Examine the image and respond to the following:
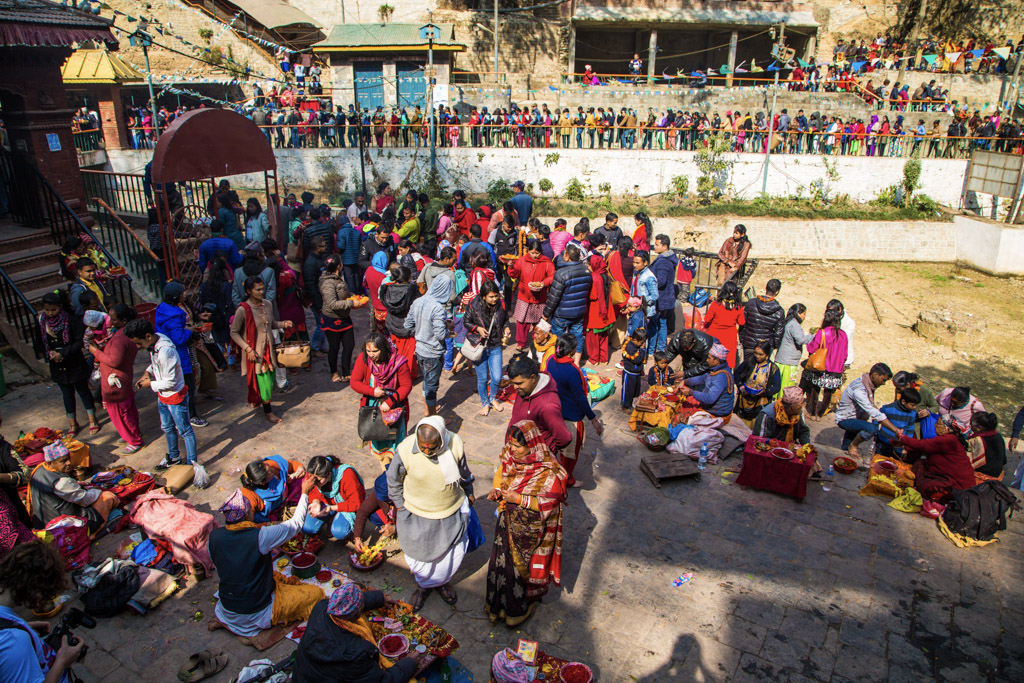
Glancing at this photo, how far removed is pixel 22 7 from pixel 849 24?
30983 mm

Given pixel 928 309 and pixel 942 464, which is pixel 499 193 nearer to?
pixel 928 309

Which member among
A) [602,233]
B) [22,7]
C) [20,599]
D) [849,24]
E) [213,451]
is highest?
[849,24]

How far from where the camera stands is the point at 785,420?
6395mm

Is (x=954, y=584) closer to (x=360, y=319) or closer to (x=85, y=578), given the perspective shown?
(x=85, y=578)

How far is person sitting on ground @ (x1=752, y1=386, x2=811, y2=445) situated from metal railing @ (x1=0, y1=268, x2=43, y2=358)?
8.51 m

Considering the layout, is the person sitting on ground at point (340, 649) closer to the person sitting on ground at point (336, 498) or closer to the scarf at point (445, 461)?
the scarf at point (445, 461)

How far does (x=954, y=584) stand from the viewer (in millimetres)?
5016

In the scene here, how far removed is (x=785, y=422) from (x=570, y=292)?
2.84m

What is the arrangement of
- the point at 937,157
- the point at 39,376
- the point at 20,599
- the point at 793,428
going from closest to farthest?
the point at 20,599
the point at 793,428
the point at 39,376
the point at 937,157

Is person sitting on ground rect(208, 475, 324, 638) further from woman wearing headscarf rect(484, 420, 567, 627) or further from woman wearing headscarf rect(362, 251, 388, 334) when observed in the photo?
woman wearing headscarf rect(362, 251, 388, 334)

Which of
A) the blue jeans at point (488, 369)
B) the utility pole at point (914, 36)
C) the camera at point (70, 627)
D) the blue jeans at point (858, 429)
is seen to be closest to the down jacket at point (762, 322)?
the blue jeans at point (858, 429)

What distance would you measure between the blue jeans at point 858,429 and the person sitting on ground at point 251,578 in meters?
5.62

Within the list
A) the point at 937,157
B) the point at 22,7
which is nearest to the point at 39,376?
the point at 22,7

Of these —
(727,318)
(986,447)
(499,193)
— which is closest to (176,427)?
(727,318)
